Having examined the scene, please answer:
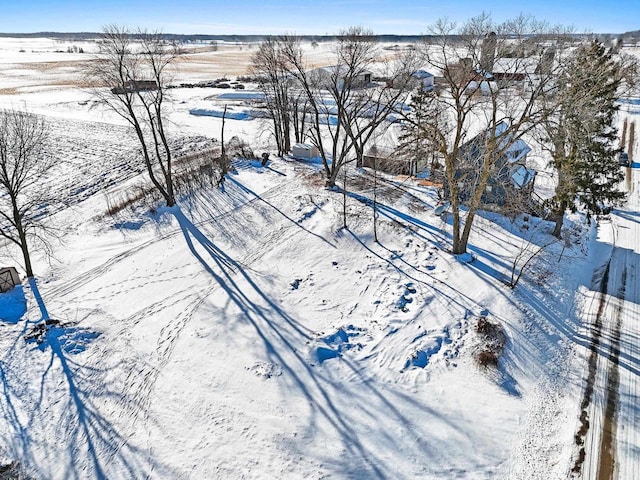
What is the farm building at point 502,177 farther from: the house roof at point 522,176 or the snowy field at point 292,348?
the snowy field at point 292,348

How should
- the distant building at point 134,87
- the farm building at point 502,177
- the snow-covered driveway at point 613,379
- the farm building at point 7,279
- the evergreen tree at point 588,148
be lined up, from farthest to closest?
1. the farm building at point 502,177
2. the distant building at point 134,87
3. the farm building at point 7,279
4. the evergreen tree at point 588,148
5. the snow-covered driveway at point 613,379

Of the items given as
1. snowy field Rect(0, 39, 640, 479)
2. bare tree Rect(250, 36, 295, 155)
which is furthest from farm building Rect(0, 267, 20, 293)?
bare tree Rect(250, 36, 295, 155)

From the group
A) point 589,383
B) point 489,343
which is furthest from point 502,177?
point 589,383

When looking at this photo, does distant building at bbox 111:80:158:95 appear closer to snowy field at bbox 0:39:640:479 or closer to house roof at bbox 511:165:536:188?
snowy field at bbox 0:39:640:479

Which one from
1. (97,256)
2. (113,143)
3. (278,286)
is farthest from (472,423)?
(113,143)

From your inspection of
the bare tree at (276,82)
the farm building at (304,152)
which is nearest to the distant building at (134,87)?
the bare tree at (276,82)
